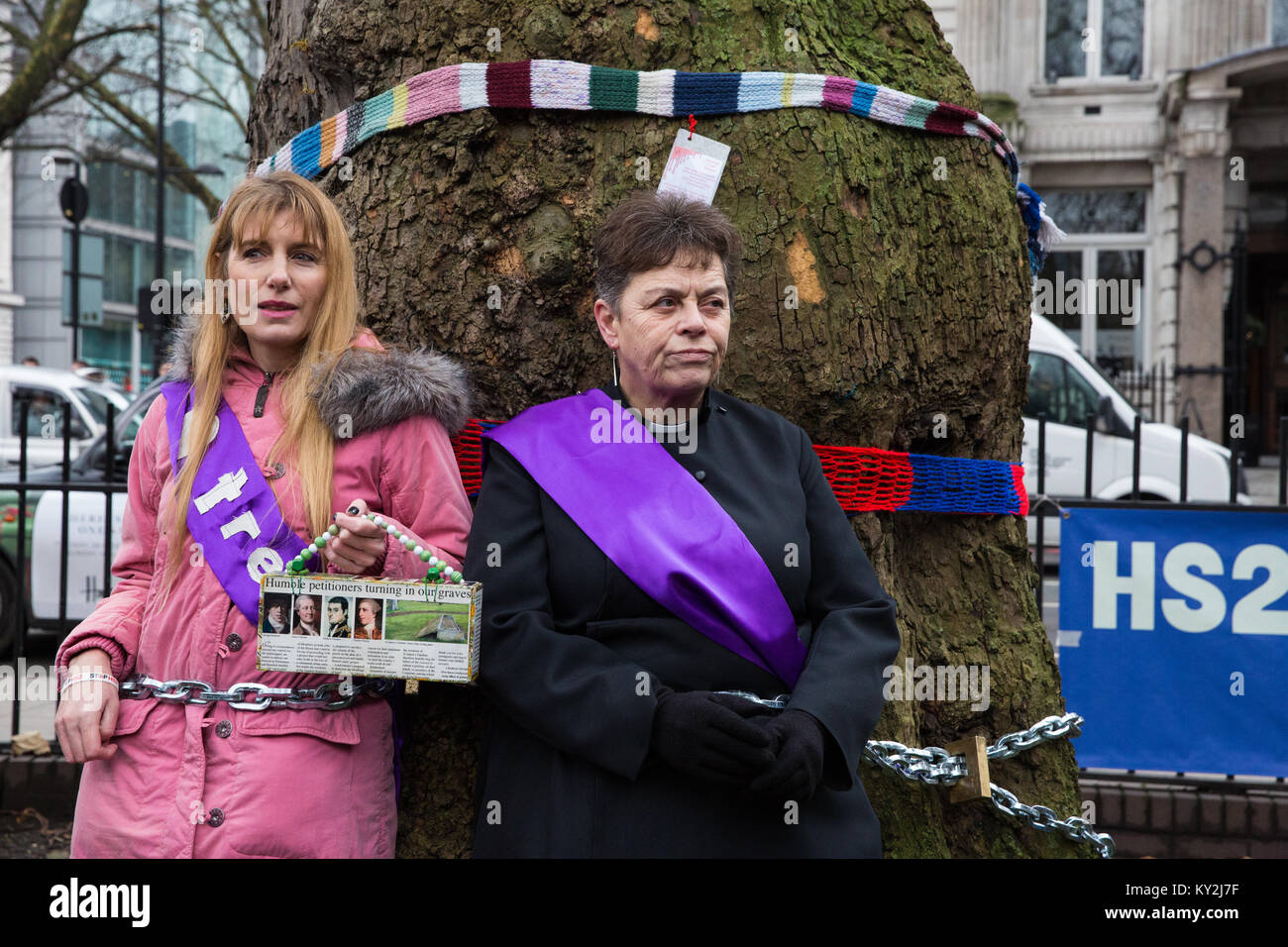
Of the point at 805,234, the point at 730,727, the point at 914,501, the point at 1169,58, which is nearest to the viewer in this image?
the point at 730,727

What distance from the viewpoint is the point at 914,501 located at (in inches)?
130

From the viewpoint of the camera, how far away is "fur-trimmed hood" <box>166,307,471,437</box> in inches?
103

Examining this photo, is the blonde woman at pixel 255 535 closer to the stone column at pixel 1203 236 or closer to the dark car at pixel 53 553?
the dark car at pixel 53 553

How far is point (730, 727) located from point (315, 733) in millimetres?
858

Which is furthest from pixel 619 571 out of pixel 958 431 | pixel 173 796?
pixel 958 431

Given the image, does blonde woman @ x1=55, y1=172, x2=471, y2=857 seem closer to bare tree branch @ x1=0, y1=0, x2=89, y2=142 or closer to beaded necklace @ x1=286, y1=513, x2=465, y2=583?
beaded necklace @ x1=286, y1=513, x2=465, y2=583

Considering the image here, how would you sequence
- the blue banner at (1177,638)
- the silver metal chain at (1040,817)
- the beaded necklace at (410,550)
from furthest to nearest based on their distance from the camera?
the blue banner at (1177,638)
the silver metal chain at (1040,817)
the beaded necklace at (410,550)

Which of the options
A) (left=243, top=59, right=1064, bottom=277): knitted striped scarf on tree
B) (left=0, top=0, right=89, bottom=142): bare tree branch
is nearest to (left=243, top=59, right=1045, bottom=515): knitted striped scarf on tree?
(left=243, top=59, right=1064, bottom=277): knitted striped scarf on tree

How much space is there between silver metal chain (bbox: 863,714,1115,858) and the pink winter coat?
1.16 m

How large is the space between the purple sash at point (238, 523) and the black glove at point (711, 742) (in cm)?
87

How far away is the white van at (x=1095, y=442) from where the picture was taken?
11.2 metres

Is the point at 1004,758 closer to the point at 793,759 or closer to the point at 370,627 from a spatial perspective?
the point at 793,759

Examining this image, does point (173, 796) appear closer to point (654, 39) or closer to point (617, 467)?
point (617, 467)

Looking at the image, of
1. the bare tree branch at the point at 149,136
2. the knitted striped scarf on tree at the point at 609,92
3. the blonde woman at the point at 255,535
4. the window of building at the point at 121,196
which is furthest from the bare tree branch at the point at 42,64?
the window of building at the point at 121,196
